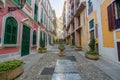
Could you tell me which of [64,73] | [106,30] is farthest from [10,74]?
[106,30]

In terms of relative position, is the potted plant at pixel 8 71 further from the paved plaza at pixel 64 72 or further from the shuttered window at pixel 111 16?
the shuttered window at pixel 111 16

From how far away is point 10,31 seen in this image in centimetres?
641

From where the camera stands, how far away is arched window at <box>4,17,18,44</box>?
5916mm

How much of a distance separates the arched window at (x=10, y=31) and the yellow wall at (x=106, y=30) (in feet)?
23.9

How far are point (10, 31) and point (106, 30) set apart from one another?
24.2ft

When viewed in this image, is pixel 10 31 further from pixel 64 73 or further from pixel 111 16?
pixel 111 16

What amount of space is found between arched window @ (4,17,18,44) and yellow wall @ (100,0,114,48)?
23.9ft

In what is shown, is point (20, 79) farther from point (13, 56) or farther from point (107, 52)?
point (107, 52)

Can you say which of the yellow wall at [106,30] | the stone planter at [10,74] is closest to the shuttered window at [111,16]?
the yellow wall at [106,30]

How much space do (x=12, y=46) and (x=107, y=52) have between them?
7319 millimetres

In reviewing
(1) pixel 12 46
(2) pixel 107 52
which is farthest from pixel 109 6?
(1) pixel 12 46

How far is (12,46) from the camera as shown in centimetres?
666

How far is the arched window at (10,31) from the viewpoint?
19.4 feet

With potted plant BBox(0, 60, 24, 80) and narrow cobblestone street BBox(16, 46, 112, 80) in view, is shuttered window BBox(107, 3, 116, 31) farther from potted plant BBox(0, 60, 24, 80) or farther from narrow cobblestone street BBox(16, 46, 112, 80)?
potted plant BBox(0, 60, 24, 80)
